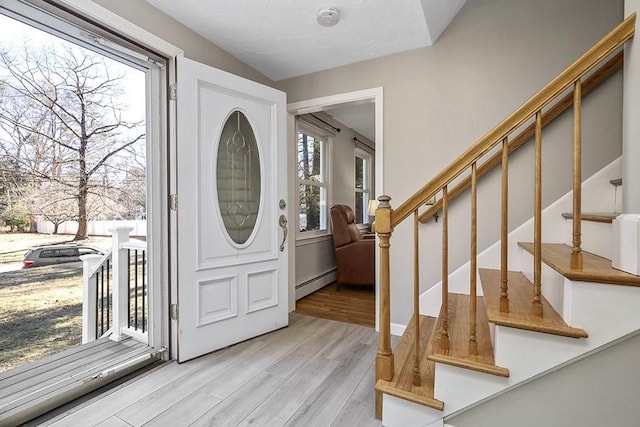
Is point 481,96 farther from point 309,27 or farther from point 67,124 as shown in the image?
point 67,124

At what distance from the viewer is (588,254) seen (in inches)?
52.3

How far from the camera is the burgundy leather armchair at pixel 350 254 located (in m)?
3.62

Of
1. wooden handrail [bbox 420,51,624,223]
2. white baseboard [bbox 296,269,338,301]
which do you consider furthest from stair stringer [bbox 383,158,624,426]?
white baseboard [bbox 296,269,338,301]

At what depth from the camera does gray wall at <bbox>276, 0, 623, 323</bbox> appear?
184 centimetres

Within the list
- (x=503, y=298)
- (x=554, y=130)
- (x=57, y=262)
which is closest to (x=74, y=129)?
(x=57, y=262)

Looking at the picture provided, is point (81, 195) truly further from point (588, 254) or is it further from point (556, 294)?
point (588, 254)

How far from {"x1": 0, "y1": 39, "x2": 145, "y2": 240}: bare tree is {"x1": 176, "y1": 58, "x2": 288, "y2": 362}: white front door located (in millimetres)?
740

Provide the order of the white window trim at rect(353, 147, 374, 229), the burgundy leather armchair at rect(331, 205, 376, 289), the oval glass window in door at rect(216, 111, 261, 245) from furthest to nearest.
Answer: the white window trim at rect(353, 147, 374, 229)
the burgundy leather armchair at rect(331, 205, 376, 289)
the oval glass window in door at rect(216, 111, 261, 245)

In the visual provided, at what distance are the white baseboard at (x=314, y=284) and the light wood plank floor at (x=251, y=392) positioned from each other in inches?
46.7

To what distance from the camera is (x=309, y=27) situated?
2070 mm

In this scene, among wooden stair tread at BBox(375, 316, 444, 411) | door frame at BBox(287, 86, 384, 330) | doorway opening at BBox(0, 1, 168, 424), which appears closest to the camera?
wooden stair tread at BBox(375, 316, 444, 411)

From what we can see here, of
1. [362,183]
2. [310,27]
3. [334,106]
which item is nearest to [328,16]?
[310,27]

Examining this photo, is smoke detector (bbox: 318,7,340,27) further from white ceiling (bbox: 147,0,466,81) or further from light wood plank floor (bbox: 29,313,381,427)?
light wood plank floor (bbox: 29,313,381,427)

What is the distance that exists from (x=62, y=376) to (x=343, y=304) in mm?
2373
